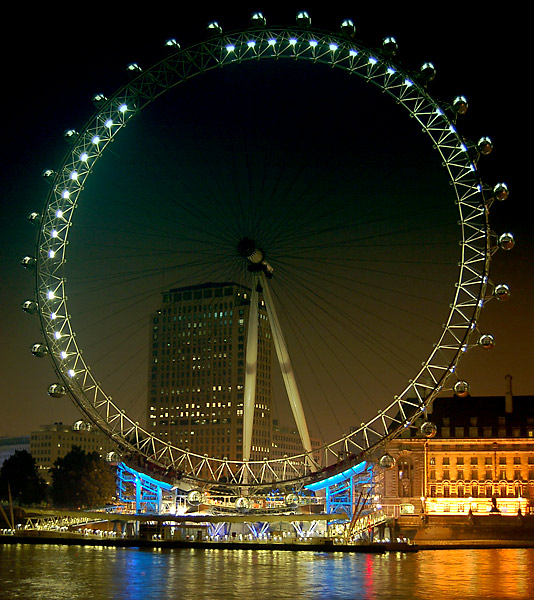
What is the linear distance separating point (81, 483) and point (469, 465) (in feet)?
165

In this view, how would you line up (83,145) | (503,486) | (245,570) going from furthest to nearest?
(503,486) < (83,145) < (245,570)

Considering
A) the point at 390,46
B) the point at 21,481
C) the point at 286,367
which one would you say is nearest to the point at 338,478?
the point at 286,367

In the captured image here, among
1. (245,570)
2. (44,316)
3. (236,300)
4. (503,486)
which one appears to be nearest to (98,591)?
(245,570)

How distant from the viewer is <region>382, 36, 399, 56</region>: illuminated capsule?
62.0 meters

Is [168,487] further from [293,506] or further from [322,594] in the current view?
[322,594]

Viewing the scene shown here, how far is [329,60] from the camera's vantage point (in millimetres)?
64750

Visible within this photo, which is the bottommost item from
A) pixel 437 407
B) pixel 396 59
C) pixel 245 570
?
pixel 245 570

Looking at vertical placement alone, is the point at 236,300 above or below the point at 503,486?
above

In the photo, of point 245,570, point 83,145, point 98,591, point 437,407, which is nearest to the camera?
point 98,591

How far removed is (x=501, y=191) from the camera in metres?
61.2

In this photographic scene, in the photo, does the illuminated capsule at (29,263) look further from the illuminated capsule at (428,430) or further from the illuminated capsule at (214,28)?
the illuminated capsule at (428,430)

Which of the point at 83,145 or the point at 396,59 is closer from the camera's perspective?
the point at 396,59

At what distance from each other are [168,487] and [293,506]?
1030cm

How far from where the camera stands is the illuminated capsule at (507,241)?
6125 cm
